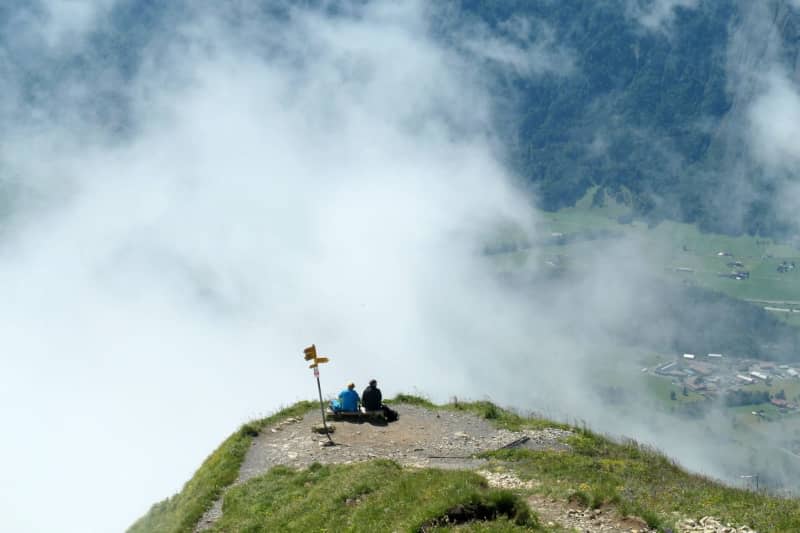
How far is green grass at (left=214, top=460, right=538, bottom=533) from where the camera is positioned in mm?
21219

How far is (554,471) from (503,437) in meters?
9.91

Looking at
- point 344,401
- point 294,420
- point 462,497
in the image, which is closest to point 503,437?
point 344,401

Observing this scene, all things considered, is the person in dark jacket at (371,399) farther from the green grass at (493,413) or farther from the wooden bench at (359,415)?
the green grass at (493,413)

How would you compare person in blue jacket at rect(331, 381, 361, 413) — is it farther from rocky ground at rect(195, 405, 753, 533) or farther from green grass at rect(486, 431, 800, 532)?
green grass at rect(486, 431, 800, 532)

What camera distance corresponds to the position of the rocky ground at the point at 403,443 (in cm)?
3462

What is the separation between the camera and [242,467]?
3816 cm

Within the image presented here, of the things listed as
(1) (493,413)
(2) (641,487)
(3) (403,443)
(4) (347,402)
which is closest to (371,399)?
(4) (347,402)

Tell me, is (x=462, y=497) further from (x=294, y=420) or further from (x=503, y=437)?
(x=294, y=420)

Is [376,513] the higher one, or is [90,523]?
[376,513]

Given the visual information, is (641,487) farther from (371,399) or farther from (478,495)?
(371,399)

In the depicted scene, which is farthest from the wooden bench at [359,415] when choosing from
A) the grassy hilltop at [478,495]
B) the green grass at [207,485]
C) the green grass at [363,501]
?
the green grass at [363,501]

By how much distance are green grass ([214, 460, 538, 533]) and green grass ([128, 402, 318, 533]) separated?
175 cm

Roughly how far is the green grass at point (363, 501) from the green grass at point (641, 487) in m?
3.96

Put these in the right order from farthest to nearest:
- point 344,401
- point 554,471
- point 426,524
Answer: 1. point 344,401
2. point 554,471
3. point 426,524
